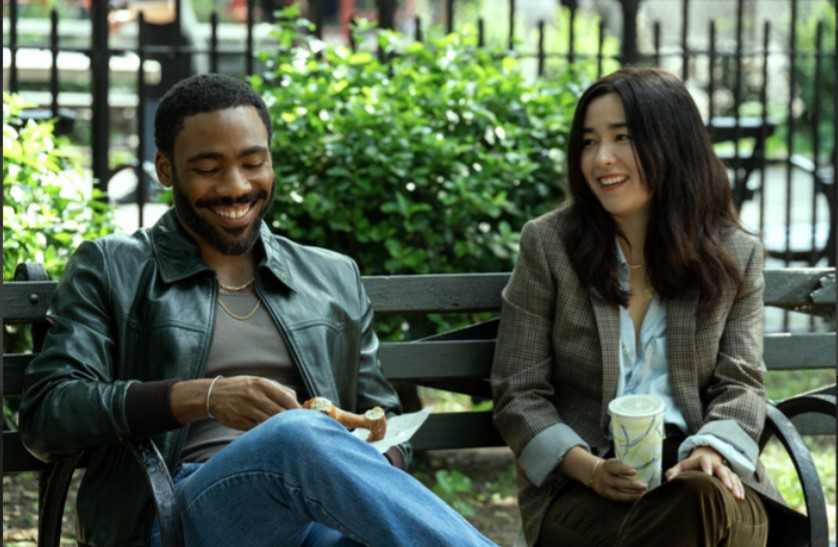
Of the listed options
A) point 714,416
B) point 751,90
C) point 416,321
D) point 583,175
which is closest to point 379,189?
point 416,321

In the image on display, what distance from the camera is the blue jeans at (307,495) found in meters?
3.00

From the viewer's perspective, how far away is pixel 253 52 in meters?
6.26

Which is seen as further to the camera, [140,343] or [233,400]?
[140,343]

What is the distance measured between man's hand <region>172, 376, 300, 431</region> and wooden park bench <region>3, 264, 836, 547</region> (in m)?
0.13

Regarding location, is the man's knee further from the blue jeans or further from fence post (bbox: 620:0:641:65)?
fence post (bbox: 620:0:641:65)

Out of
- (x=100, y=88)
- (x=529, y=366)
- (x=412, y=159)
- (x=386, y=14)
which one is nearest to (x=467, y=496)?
(x=412, y=159)

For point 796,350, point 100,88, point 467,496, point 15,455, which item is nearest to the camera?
point 15,455

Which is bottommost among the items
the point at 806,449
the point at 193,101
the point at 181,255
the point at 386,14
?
the point at 806,449

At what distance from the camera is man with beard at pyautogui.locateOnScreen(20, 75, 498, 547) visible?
9.98ft

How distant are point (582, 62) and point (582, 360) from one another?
2.70 m

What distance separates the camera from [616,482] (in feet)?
11.3

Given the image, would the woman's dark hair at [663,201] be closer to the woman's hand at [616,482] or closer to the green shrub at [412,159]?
the woman's hand at [616,482]

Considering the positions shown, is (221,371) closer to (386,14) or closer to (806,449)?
(806,449)

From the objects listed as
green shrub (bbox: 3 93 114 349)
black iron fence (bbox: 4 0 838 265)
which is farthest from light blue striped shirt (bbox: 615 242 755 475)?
black iron fence (bbox: 4 0 838 265)
